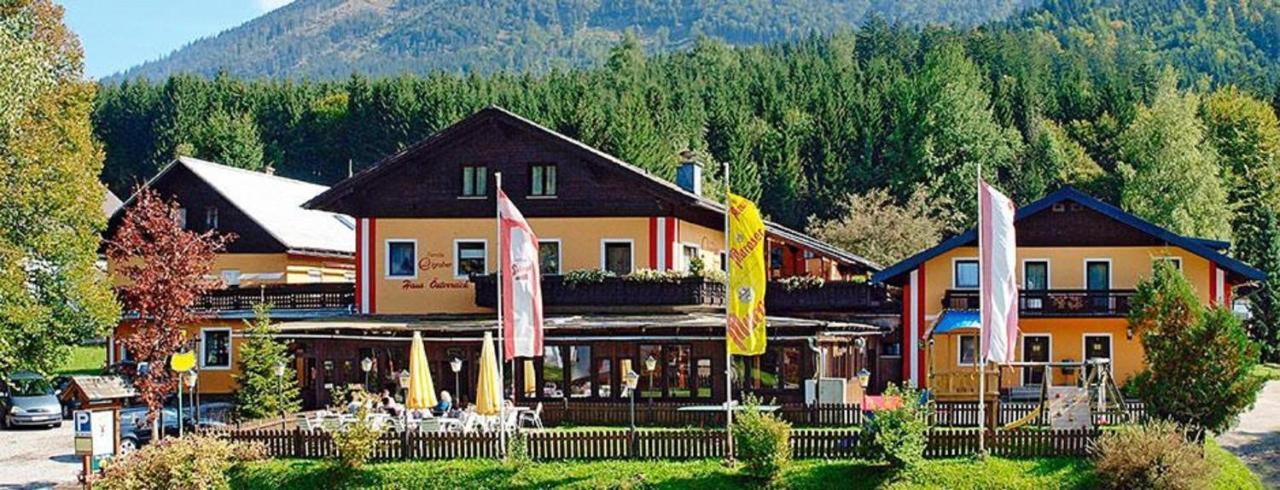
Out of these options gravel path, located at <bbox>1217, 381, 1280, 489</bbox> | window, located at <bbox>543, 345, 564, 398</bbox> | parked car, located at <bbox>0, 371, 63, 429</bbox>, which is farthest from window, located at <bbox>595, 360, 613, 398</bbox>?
parked car, located at <bbox>0, 371, 63, 429</bbox>

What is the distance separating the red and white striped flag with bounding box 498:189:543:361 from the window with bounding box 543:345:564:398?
264 inches

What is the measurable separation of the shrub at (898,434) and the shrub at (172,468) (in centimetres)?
1249

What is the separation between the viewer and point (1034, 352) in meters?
44.8

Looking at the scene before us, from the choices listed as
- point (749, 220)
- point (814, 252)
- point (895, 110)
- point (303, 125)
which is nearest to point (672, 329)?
point (749, 220)

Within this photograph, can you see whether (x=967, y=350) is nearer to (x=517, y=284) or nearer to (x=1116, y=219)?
(x=1116, y=219)

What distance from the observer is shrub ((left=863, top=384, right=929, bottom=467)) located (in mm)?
29719

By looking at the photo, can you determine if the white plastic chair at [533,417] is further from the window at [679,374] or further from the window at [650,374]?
the window at [679,374]

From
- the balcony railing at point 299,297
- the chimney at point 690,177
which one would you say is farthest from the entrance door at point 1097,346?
the balcony railing at point 299,297

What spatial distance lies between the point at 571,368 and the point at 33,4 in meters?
16.6

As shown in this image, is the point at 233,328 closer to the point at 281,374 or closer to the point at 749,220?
the point at 281,374

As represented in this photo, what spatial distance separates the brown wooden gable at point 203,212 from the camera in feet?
172

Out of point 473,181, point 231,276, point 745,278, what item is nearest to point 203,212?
point 231,276

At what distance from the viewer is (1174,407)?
3209 centimetres

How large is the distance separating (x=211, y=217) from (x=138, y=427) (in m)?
16.7
